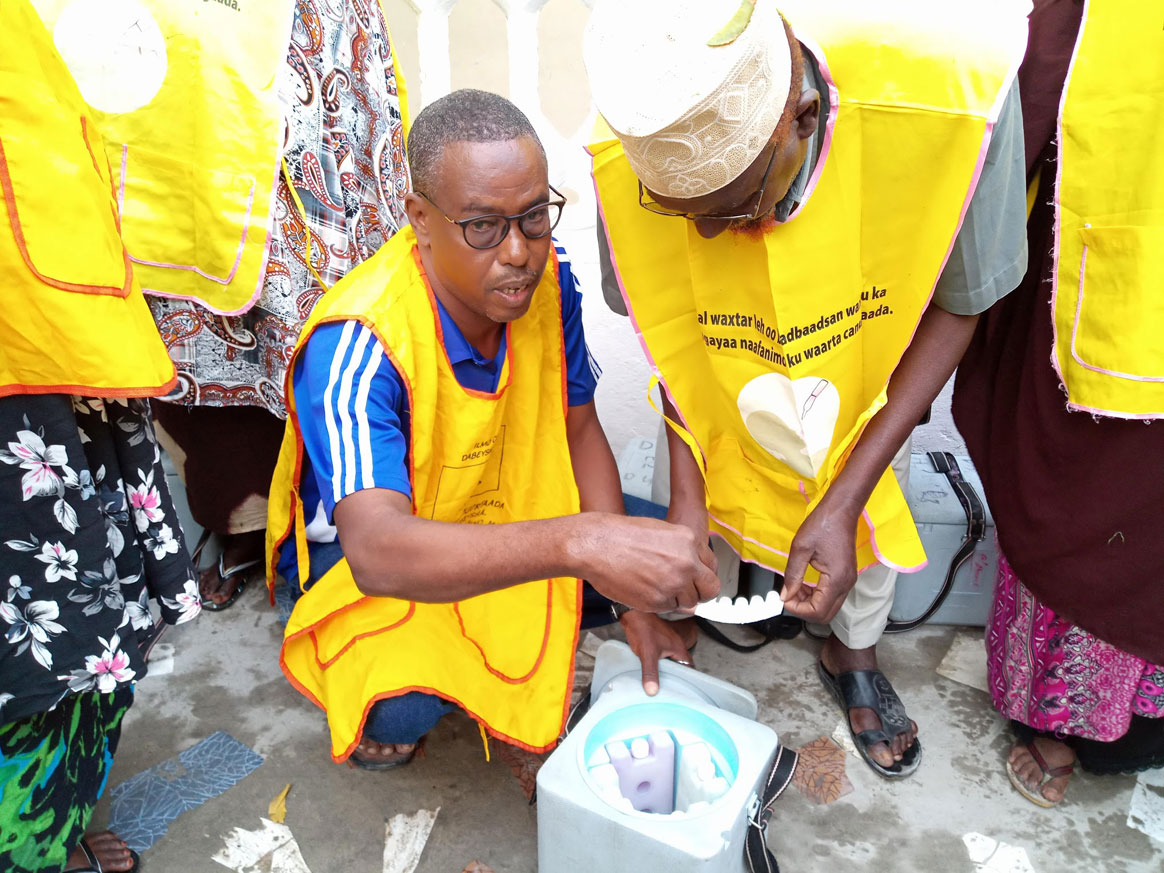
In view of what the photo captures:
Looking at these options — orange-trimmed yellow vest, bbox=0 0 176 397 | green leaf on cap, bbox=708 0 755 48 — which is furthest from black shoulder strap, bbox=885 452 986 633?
orange-trimmed yellow vest, bbox=0 0 176 397

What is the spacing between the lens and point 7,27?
1114mm

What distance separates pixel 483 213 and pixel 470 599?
2.89 feet

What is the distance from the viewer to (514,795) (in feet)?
6.21

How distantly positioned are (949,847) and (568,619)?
3.24 ft

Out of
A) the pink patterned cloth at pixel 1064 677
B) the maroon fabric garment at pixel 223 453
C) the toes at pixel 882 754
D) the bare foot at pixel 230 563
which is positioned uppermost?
the maroon fabric garment at pixel 223 453

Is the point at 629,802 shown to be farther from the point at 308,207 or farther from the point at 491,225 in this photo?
the point at 308,207

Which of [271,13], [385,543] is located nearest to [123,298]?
[385,543]

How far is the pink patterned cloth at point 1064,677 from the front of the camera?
1.80 m

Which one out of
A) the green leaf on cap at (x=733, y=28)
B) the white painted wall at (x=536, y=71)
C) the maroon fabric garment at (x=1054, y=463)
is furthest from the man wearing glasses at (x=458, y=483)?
the white painted wall at (x=536, y=71)

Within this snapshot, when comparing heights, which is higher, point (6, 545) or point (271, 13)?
point (271, 13)

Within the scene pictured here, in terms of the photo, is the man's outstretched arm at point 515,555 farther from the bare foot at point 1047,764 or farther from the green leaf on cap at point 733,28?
the bare foot at point 1047,764

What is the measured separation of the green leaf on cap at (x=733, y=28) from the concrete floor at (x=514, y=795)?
5.31ft

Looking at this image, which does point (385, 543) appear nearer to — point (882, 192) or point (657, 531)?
point (657, 531)

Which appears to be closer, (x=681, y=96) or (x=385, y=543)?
(x=681, y=96)
